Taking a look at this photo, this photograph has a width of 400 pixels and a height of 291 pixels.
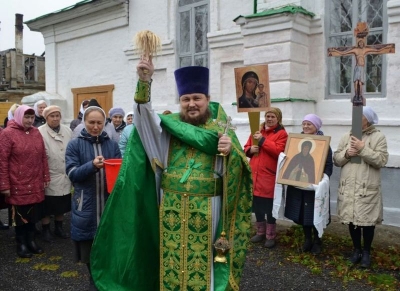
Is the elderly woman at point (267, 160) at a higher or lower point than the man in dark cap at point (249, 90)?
lower

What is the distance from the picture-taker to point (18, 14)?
29062mm

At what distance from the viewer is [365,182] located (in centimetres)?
453

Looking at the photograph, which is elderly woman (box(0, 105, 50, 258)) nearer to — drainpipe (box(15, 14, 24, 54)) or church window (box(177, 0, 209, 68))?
church window (box(177, 0, 209, 68))

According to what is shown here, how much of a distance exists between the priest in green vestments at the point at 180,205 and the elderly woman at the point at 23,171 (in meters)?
2.27

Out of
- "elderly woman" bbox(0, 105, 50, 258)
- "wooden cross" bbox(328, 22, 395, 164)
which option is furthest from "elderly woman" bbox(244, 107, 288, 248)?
"elderly woman" bbox(0, 105, 50, 258)

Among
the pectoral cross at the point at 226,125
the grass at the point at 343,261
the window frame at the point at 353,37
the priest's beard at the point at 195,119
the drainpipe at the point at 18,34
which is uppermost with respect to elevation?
the drainpipe at the point at 18,34

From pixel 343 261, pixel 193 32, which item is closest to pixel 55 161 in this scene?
pixel 343 261

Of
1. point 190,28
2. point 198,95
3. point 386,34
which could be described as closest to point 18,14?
point 190,28

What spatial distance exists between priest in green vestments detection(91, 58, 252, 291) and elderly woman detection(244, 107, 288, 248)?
86.2 inches

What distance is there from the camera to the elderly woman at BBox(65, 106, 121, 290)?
3.66 meters

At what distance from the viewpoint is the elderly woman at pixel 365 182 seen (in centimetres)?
444

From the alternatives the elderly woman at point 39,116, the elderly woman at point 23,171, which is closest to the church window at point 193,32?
the elderly woman at point 39,116

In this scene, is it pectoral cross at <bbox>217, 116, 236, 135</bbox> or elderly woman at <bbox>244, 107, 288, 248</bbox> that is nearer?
pectoral cross at <bbox>217, 116, 236, 135</bbox>

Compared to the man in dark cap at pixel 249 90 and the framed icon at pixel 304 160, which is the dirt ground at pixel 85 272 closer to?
the framed icon at pixel 304 160
